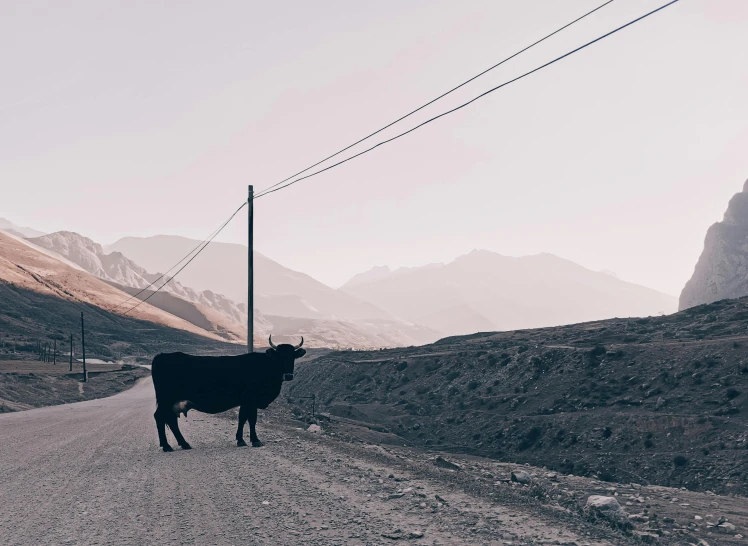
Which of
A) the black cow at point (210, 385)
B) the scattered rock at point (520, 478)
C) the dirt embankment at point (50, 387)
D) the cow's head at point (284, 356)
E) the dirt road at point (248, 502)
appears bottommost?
the dirt embankment at point (50, 387)

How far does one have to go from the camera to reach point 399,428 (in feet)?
125

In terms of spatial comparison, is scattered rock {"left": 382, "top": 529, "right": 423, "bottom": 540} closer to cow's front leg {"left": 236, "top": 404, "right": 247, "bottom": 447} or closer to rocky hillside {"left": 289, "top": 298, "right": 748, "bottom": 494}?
cow's front leg {"left": 236, "top": 404, "right": 247, "bottom": 447}

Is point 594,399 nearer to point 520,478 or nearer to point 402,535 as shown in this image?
point 520,478

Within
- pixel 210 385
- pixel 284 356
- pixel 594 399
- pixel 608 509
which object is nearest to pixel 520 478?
pixel 608 509

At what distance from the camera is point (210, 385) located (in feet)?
55.5

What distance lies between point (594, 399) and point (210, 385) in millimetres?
24611

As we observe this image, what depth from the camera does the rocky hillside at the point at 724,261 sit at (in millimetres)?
152875

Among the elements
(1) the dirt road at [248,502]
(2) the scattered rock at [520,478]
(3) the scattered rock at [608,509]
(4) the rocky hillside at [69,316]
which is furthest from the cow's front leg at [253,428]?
(4) the rocky hillside at [69,316]

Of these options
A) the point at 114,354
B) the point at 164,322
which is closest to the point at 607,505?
the point at 114,354

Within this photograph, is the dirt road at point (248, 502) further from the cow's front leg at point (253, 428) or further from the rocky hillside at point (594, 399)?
the rocky hillside at point (594, 399)

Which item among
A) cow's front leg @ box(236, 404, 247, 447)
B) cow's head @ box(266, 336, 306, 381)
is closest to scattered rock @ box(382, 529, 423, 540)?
cow's front leg @ box(236, 404, 247, 447)

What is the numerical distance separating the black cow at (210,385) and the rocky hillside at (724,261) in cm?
15576

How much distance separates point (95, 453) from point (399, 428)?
940 inches

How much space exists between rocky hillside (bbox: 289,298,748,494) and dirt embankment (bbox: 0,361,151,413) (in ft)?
79.2
